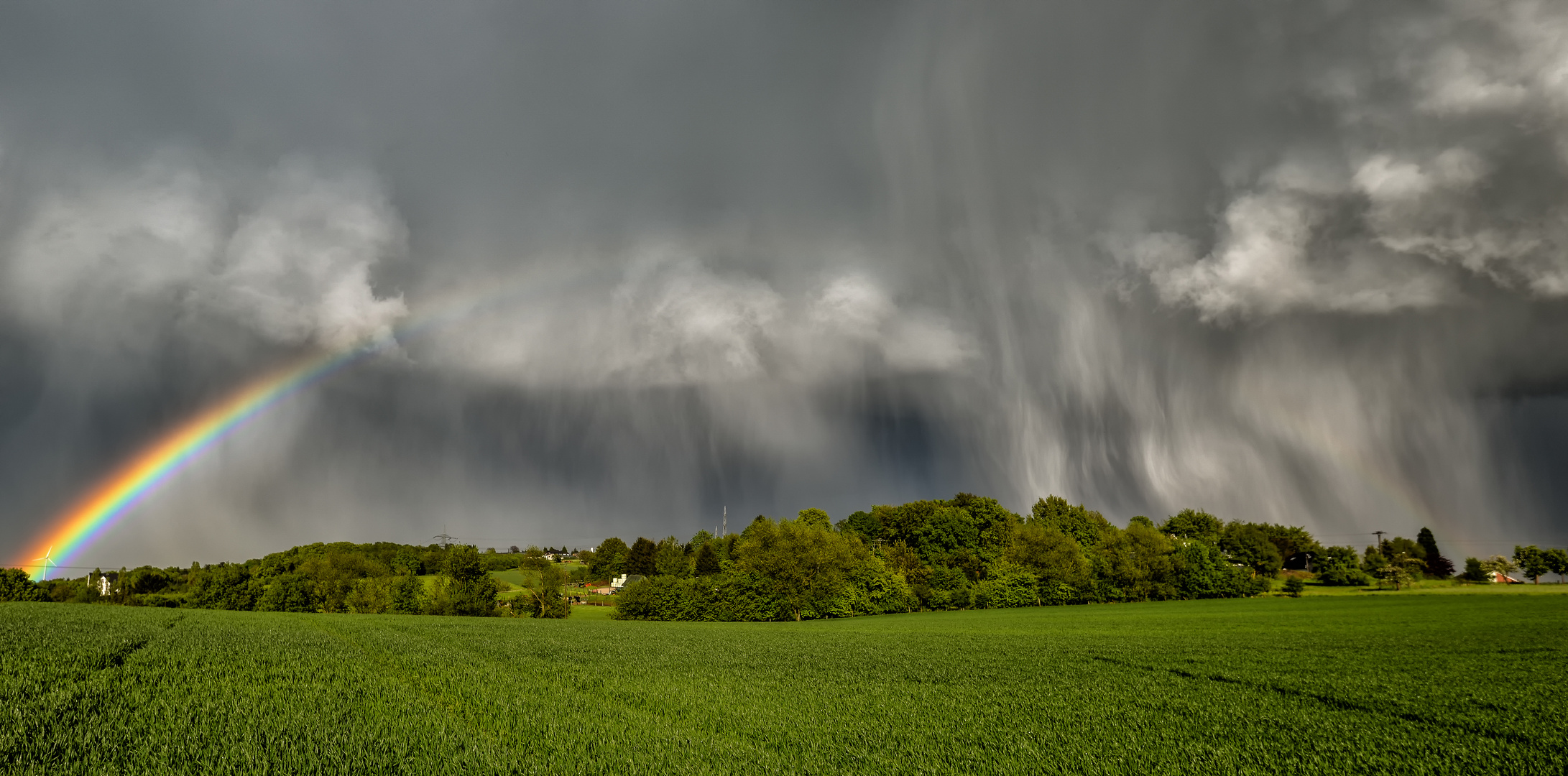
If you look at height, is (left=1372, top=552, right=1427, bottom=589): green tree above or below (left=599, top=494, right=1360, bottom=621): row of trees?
below

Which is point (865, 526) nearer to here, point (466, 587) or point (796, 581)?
point (796, 581)

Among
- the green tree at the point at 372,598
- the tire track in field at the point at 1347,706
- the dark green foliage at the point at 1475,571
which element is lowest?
the dark green foliage at the point at 1475,571

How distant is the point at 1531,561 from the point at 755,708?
780 ft

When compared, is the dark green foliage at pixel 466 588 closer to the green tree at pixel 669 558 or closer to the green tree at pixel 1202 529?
the green tree at pixel 669 558

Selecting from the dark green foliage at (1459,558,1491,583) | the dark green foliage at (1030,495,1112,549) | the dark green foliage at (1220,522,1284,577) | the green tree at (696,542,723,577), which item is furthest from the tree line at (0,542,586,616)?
the dark green foliage at (1459,558,1491,583)

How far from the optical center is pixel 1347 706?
55.7 ft

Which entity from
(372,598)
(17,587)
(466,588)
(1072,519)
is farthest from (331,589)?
(1072,519)

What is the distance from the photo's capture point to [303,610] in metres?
105

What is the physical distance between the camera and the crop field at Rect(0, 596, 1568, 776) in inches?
417

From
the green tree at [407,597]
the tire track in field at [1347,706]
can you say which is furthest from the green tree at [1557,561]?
the green tree at [407,597]

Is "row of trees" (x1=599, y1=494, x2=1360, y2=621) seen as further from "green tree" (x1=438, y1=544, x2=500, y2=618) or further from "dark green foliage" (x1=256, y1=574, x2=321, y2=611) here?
"dark green foliage" (x1=256, y1=574, x2=321, y2=611)

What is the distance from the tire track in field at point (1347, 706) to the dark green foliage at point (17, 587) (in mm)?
152476

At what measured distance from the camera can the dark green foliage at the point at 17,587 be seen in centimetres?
10650

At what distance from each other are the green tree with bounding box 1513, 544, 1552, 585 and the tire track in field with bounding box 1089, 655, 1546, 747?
217121mm
